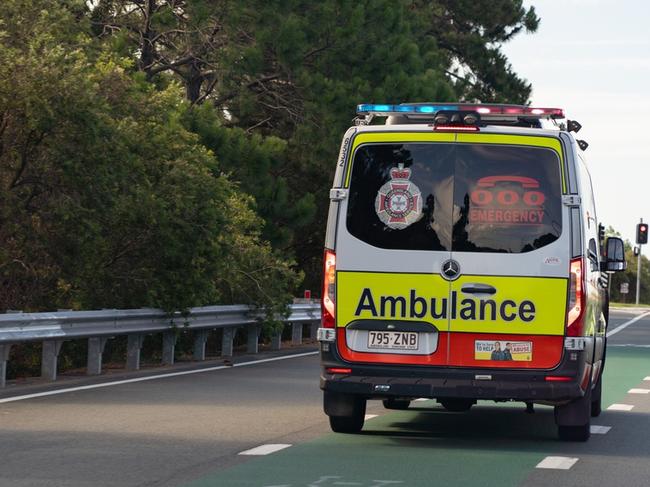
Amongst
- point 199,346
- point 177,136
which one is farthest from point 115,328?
point 177,136

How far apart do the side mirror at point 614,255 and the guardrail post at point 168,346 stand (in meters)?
8.45

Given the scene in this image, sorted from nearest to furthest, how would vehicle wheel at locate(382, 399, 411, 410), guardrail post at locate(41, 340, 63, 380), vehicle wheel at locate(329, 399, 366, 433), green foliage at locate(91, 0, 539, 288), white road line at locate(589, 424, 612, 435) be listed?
vehicle wheel at locate(329, 399, 366, 433) < white road line at locate(589, 424, 612, 435) < vehicle wheel at locate(382, 399, 411, 410) < guardrail post at locate(41, 340, 63, 380) < green foliage at locate(91, 0, 539, 288)

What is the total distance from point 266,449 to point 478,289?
1991 mm

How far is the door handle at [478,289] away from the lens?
1205 centimetres

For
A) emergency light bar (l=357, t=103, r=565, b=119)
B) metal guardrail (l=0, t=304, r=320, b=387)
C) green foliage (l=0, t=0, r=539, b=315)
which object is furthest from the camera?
green foliage (l=0, t=0, r=539, b=315)

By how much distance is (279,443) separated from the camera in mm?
12156

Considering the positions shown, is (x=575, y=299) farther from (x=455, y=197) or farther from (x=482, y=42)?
(x=482, y=42)

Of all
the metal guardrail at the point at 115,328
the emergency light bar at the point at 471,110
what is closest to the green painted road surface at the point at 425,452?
the emergency light bar at the point at 471,110

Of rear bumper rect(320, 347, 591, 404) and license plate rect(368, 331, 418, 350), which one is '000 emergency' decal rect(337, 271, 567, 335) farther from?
rear bumper rect(320, 347, 591, 404)

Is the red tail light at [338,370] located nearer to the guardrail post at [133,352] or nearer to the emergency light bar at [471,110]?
the emergency light bar at [471,110]

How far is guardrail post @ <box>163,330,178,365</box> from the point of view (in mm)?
22109

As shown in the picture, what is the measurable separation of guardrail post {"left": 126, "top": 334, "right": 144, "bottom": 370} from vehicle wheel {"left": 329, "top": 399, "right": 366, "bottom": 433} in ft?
26.0

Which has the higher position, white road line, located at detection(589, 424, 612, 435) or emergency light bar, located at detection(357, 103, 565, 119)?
emergency light bar, located at detection(357, 103, 565, 119)

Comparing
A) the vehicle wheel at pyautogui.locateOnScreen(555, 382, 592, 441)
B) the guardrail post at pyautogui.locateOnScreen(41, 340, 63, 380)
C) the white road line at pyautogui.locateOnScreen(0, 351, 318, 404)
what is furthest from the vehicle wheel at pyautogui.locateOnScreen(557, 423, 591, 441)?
the guardrail post at pyautogui.locateOnScreen(41, 340, 63, 380)
